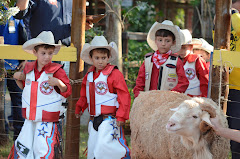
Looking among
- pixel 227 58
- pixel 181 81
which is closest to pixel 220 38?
pixel 227 58

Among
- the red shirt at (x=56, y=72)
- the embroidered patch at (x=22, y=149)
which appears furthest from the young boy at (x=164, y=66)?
the embroidered patch at (x=22, y=149)

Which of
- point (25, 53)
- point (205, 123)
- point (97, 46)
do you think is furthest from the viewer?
point (25, 53)

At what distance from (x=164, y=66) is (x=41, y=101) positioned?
5.59 ft

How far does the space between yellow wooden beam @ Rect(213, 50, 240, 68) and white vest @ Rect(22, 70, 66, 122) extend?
1.82 metres

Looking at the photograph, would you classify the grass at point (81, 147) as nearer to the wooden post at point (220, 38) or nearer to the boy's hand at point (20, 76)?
the boy's hand at point (20, 76)

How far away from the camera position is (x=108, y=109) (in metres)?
4.85

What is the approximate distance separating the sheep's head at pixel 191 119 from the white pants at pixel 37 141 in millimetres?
1518

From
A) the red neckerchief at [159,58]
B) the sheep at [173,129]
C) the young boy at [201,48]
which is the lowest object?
the sheep at [173,129]

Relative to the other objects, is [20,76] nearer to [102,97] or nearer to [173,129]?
[102,97]

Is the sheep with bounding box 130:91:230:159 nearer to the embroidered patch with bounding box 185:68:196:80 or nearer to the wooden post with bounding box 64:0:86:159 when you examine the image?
the wooden post with bounding box 64:0:86:159

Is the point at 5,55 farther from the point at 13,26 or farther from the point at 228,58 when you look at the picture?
the point at 228,58

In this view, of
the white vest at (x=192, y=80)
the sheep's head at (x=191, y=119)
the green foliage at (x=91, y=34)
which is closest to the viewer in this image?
the sheep's head at (x=191, y=119)

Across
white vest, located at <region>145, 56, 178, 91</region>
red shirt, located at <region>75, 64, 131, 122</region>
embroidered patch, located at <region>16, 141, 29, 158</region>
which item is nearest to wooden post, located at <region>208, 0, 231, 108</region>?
white vest, located at <region>145, 56, 178, 91</region>

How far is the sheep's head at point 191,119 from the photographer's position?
376 cm
